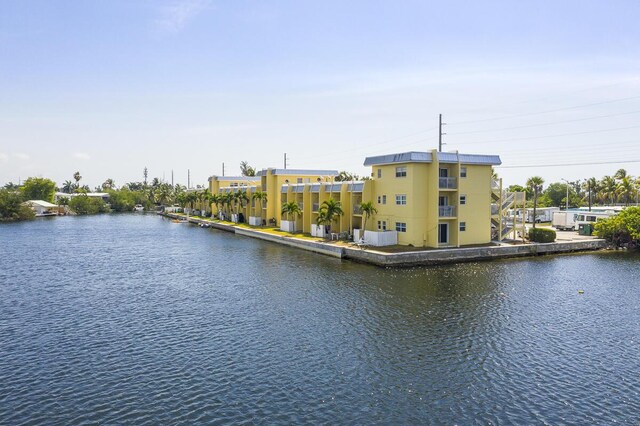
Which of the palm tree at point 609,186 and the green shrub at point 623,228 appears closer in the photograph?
the green shrub at point 623,228

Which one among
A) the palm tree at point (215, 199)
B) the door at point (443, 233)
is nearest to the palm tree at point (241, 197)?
the palm tree at point (215, 199)

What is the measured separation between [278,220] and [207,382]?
54.8 metres

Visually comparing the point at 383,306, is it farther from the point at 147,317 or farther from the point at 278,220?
the point at 278,220

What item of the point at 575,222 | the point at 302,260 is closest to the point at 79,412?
the point at 302,260

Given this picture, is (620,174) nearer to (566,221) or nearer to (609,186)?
(609,186)

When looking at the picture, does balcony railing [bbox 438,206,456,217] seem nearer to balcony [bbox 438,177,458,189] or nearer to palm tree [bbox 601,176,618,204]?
balcony [bbox 438,177,458,189]

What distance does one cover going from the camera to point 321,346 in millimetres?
21625

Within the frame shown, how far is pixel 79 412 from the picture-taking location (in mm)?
15414

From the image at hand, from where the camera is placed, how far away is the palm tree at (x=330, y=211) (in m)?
51.8

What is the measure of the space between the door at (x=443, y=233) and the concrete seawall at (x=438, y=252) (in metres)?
2.82

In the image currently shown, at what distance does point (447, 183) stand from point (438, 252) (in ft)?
23.3

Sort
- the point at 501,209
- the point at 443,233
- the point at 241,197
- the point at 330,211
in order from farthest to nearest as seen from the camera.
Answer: the point at 241,197 → the point at 330,211 → the point at 501,209 → the point at 443,233

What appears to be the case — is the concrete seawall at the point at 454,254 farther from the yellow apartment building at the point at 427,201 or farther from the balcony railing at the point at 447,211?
the balcony railing at the point at 447,211

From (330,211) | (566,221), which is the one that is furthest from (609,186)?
(330,211)
